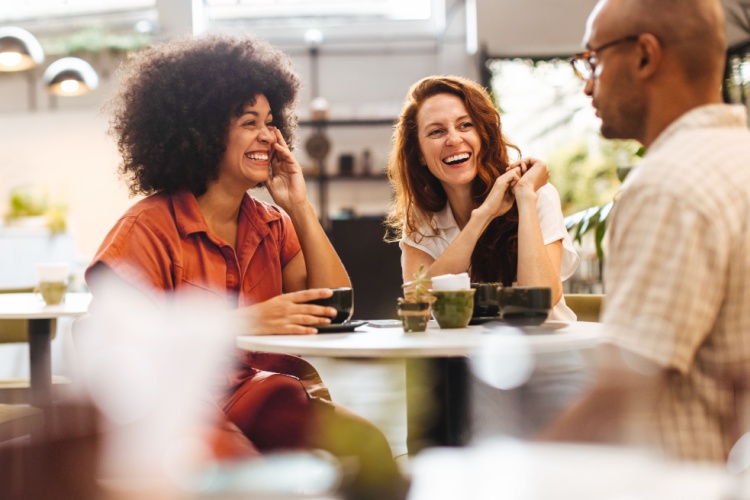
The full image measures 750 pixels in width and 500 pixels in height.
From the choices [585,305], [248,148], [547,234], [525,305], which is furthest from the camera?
[585,305]

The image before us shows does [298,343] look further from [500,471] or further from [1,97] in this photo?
[1,97]

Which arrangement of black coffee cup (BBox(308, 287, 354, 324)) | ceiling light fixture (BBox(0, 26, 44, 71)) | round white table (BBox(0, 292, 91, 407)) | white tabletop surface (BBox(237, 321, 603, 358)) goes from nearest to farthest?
white tabletop surface (BBox(237, 321, 603, 358))
black coffee cup (BBox(308, 287, 354, 324))
round white table (BBox(0, 292, 91, 407))
ceiling light fixture (BBox(0, 26, 44, 71))

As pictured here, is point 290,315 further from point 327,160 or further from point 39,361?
point 327,160

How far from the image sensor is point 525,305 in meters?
1.56

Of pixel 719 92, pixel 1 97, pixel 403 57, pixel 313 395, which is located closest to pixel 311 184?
pixel 403 57

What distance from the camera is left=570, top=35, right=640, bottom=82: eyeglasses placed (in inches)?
44.8

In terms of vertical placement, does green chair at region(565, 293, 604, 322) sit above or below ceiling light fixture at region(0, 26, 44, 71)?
below

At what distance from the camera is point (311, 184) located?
29.4ft

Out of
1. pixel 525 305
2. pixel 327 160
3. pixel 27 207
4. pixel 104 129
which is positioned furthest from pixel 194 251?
pixel 104 129

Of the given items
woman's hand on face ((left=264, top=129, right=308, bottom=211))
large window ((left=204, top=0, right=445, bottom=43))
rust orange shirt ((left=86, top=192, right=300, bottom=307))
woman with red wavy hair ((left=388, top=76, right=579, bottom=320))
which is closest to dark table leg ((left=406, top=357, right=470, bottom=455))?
woman with red wavy hair ((left=388, top=76, right=579, bottom=320))

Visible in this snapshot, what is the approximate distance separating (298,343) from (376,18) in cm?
864

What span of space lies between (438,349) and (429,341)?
0.37 ft

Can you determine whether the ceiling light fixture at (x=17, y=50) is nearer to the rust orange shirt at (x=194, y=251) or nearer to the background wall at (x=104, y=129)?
the background wall at (x=104, y=129)

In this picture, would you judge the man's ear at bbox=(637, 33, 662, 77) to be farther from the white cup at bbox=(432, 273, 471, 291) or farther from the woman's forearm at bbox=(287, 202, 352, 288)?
the woman's forearm at bbox=(287, 202, 352, 288)
